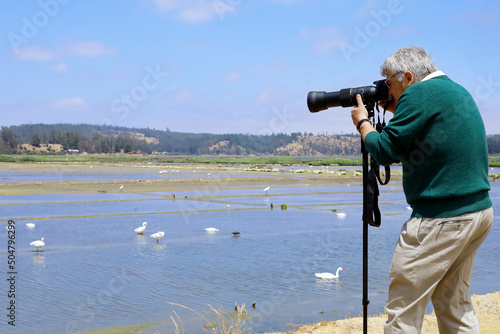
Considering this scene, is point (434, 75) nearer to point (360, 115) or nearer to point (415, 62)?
point (415, 62)

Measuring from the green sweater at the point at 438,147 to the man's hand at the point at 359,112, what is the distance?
0.30 meters

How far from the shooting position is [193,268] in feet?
31.0

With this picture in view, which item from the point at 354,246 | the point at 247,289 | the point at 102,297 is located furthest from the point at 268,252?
the point at 102,297

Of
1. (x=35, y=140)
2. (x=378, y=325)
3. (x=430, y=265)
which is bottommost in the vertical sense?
(x=378, y=325)

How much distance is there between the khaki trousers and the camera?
735 mm

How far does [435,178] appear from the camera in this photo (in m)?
2.58

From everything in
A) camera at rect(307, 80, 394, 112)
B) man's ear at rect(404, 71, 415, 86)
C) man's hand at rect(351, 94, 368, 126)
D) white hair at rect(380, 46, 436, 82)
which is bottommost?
man's hand at rect(351, 94, 368, 126)

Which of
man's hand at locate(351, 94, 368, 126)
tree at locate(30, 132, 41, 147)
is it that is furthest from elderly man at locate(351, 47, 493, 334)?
tree at locate(30, 132, 41, 147)

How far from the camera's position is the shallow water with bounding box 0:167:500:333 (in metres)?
6.84

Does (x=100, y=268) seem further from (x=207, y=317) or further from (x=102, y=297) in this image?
(x=207, y=317)

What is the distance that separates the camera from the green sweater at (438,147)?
2.57 metres

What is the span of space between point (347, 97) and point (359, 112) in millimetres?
252

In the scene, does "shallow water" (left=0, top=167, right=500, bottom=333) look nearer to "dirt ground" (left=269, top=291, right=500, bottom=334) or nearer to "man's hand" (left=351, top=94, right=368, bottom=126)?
"dirt ground" (left=269, top=291, right=500, bottom=334)

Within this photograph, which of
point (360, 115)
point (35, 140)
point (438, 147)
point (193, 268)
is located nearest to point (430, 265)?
point (438, 147)
